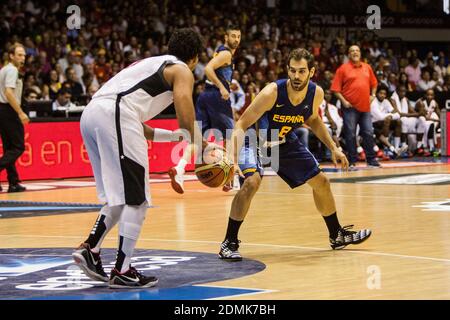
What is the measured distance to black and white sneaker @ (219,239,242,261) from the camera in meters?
8.70

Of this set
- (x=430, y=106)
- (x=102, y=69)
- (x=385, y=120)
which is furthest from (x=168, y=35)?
Result: (x=430, y=106)

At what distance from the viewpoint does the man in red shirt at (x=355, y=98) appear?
63.2ft

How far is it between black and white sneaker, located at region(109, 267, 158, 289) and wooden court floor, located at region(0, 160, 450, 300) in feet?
1.63

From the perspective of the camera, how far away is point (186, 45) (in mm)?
7617

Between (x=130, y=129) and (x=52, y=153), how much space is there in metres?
10.4

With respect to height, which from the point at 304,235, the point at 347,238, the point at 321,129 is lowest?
the point at 304,235

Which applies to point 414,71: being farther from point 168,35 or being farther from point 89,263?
point 89,263

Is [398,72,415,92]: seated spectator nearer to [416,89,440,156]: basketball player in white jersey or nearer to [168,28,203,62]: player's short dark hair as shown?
[416,89,440,156]: basketball player in white jersey

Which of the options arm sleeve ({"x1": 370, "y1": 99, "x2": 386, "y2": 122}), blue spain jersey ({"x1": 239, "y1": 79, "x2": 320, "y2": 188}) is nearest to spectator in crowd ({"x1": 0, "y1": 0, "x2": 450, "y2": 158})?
arm sleeve ({"x1": 370, "y1": 99, "x2": 386, "y2": 122})

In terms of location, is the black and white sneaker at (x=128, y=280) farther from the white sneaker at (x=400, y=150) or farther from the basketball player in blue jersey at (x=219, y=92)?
the white sneaker at (x=400, y=150)

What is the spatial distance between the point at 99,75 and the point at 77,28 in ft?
7.65
